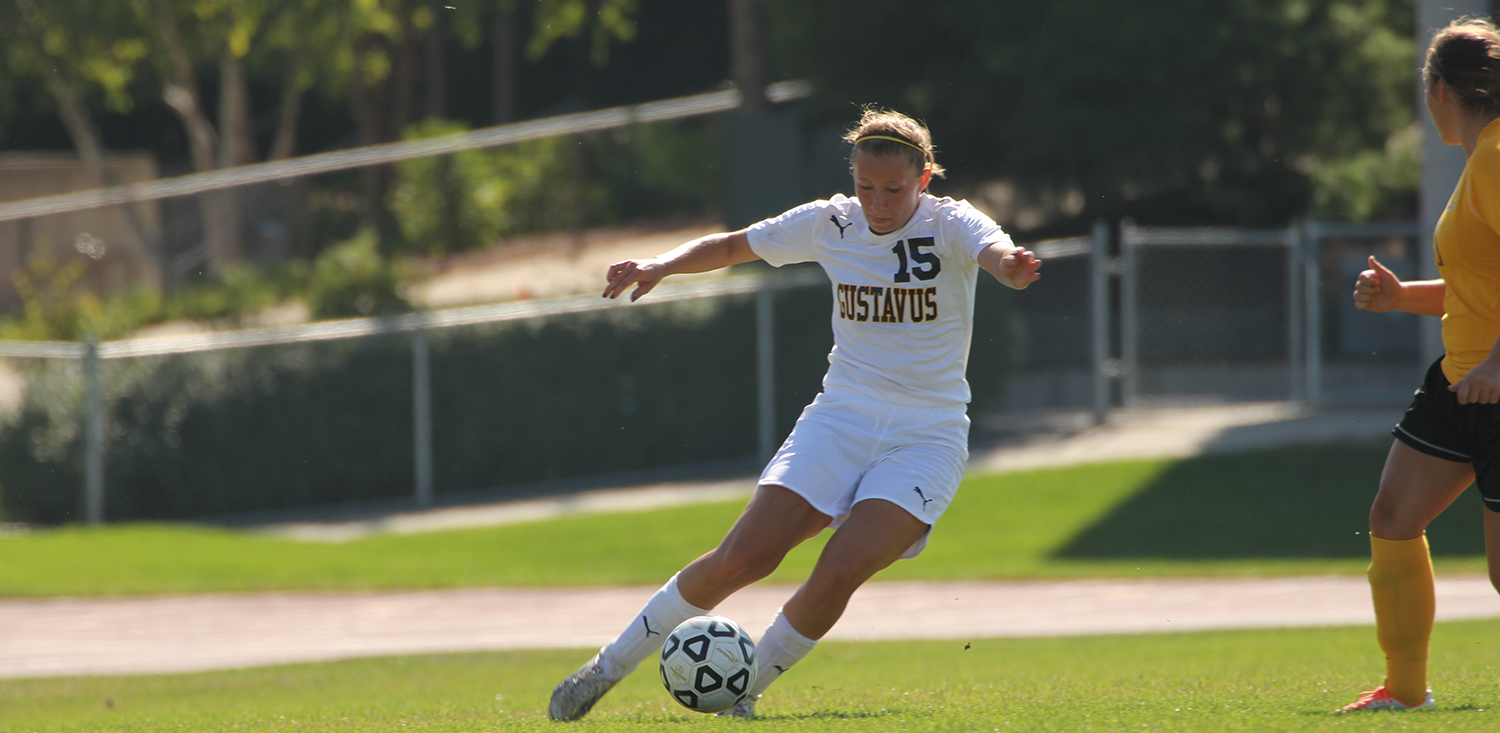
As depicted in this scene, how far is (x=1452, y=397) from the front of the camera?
181 inches

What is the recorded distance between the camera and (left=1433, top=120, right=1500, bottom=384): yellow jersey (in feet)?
14.2

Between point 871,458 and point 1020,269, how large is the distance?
89 cm

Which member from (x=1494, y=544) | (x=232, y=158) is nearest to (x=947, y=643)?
(x=1494, y=544)

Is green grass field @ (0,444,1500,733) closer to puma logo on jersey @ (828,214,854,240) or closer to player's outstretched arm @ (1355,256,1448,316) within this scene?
player's outstretched arm @ (1355,256,1448,316)

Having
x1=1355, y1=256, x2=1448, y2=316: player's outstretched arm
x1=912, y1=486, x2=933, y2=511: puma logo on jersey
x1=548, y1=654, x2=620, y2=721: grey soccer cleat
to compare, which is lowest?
x1=548, y1=654, x2=620, y2=721: grey soccer cleat

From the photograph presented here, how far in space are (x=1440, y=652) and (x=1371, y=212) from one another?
14723 millimetres

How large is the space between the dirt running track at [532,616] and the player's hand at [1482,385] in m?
5.24

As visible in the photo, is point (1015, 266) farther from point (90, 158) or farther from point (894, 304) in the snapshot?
point (90, 158)

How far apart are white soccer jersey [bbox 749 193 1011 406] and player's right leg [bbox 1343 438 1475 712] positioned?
1383mm

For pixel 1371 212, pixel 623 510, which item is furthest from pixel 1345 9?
pixel 623 510

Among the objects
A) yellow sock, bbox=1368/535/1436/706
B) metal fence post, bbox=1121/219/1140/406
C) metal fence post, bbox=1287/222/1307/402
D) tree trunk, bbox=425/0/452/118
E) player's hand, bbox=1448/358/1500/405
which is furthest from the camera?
tree trunk, bbox=425/0/452/118

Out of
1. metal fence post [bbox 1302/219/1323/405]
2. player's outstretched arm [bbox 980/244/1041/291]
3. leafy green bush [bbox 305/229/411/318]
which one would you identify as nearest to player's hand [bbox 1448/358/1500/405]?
player's outstretched arm [bbox 980/244/1041/291]

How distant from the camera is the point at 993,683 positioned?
258 inches

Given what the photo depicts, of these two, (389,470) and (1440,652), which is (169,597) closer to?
(389,470)
